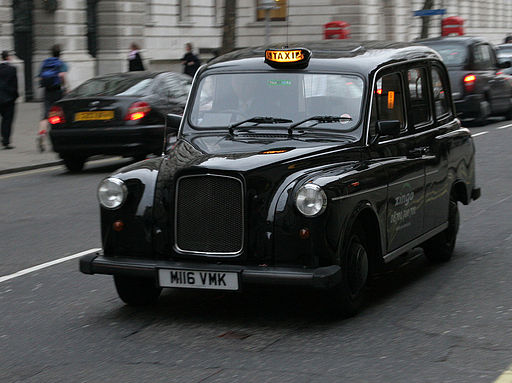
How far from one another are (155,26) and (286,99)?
113 feet

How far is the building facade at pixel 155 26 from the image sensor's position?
3188 centimetres

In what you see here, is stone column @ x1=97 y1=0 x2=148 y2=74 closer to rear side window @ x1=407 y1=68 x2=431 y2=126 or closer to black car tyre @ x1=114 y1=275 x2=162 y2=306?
rear side window @ x1=407 y1=68 x2=431 y2=126

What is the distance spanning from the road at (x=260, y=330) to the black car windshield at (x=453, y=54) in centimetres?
1394

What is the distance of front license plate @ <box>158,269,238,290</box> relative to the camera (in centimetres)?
648

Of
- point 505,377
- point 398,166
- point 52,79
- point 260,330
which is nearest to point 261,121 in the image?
point 398,166

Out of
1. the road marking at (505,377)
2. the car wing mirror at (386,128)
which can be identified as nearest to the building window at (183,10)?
the car wing mirror at (386,128)

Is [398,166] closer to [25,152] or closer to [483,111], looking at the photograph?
[25,152]

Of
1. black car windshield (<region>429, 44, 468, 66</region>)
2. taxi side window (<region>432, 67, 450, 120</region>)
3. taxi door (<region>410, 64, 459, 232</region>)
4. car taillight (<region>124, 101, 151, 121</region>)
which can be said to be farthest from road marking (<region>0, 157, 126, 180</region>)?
taxi door (<region>410, 64, 459, 232</region>)

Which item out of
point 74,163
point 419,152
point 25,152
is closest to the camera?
point 419,152

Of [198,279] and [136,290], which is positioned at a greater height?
[198,279]

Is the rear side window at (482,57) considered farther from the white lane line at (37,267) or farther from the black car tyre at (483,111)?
the white lane line at (37,267)

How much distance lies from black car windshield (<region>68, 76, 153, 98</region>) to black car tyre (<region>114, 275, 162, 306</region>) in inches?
390

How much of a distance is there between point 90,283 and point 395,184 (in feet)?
7.80

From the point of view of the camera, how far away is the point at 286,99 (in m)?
7.68
